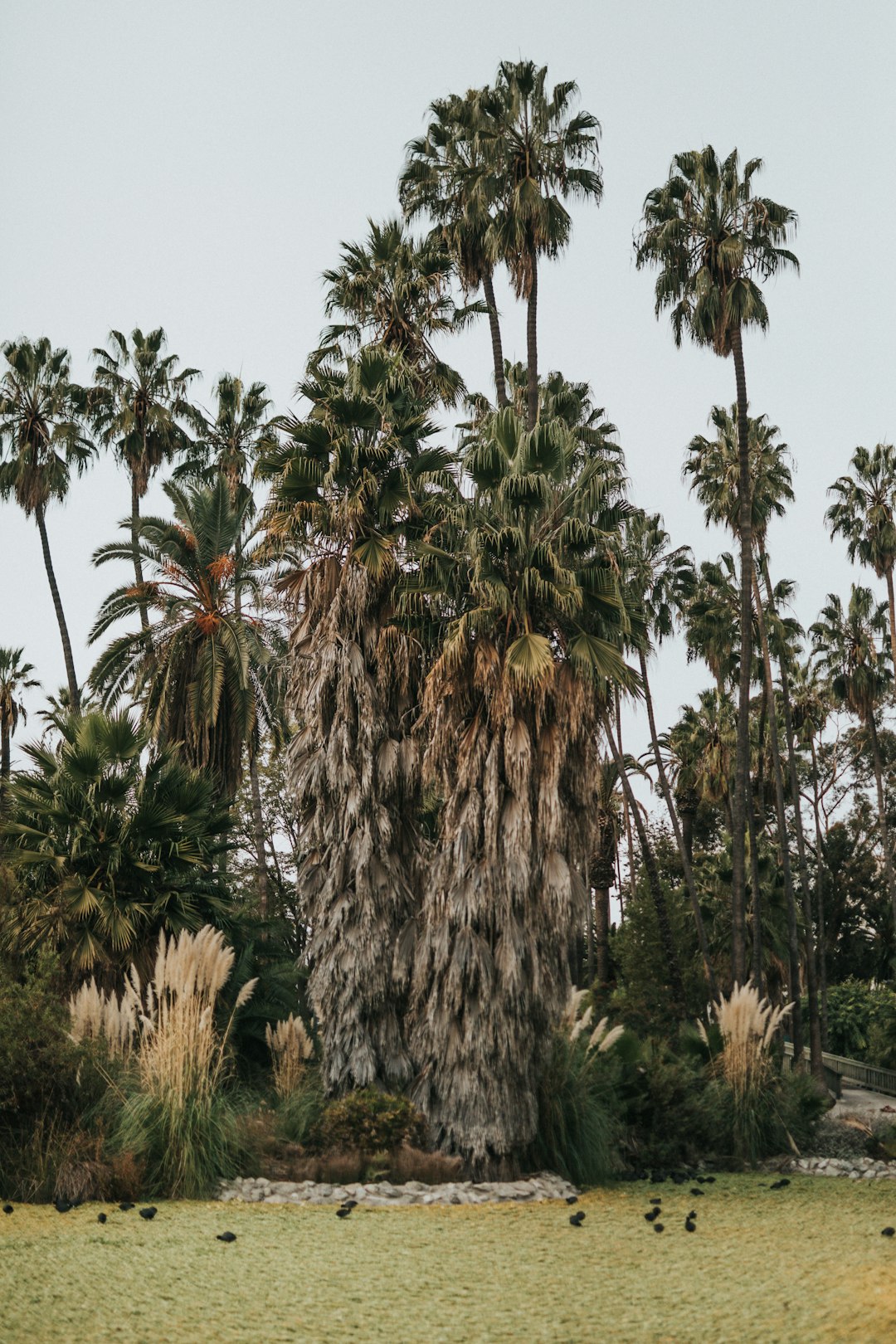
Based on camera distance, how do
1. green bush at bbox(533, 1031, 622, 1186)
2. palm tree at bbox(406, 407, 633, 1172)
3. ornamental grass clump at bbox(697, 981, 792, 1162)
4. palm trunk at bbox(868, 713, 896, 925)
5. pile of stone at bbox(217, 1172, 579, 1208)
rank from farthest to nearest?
palm trunk at bbox(868, 713, 896, 925) → ornamental grass clump at bbox(697, 981, 792, 1162) → green bush at bbox(533, 1031, 622, 1186) → palm tree at bbox(406, 407, 633, 1172) → pile of stone at bbox(217, 1172, 579, 1208)

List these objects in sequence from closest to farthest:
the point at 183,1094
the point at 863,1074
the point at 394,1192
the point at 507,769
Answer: the point at 183,1094, the point at 394,1192, the point at 507,769, the point at 863,1074

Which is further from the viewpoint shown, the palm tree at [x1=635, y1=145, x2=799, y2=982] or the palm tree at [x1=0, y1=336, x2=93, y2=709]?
the palm tree at [x1=0, y1=336, x2=93, y2=709]

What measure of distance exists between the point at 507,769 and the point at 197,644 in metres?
11.1

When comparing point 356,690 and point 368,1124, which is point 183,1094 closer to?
point 368,1124

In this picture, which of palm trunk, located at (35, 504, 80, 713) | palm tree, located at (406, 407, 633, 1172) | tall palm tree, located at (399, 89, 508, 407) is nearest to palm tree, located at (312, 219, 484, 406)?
tall palm tree, located at (399, 89, 508, 407)

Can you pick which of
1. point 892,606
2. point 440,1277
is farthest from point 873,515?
point 440,1277

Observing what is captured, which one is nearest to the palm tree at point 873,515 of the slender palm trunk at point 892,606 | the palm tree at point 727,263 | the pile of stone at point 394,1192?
the slender palm trunk at point 892,606

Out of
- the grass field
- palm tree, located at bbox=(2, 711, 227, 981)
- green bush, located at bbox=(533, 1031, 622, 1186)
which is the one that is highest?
palm tree, located at bbox=(2, 711, 227, 981)

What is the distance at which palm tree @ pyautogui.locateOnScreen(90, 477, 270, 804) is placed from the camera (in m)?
21.9

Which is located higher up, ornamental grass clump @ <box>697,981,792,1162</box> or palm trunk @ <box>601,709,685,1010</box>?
palm trunk @ <box>601,709,685,1010</box>

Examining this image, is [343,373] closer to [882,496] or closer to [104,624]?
[104,624]

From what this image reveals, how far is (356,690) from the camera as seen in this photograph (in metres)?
14.4

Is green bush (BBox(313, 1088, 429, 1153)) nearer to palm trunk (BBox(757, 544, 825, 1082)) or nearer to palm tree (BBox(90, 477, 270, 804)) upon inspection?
palm tree (BBox(90, 477, 270, 804))

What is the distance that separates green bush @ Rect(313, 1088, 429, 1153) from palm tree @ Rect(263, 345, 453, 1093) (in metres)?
1.25
